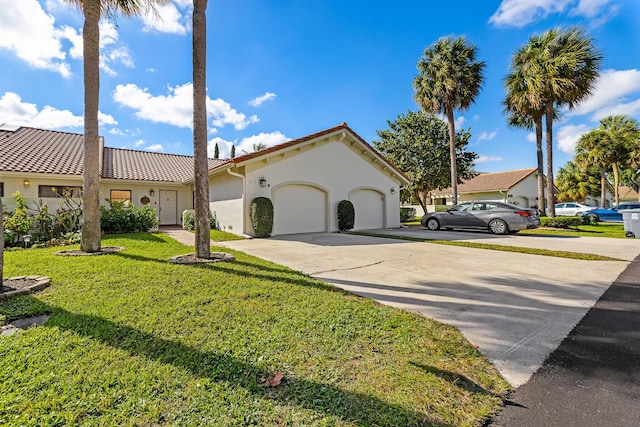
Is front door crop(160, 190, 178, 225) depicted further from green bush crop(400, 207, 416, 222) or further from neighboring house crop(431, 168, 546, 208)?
neighboring house crop(431, 168, 546, 208)

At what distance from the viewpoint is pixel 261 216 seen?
1098cm

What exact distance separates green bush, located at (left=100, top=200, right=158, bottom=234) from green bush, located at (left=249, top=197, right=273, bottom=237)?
452 cm

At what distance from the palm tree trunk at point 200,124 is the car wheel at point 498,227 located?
40.4ft

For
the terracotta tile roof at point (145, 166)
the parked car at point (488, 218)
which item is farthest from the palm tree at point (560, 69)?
the terracotta tile roof at point (145, 166)

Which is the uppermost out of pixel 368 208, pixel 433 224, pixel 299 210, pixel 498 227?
pixel 368 208

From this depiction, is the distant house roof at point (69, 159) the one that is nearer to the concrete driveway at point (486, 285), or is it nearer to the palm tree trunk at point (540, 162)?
the concrete driveway at point (486, 285)

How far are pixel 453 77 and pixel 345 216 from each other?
1211 cm

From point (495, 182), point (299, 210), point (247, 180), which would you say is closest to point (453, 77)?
point (299, 210)

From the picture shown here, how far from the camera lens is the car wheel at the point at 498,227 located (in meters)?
12.5

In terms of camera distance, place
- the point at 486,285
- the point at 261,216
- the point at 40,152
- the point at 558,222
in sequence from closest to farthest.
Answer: the point at 486,285, the point at 261,216, the point at 40,152, the point at 558,222

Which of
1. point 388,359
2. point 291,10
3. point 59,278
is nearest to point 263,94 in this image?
point 291,10

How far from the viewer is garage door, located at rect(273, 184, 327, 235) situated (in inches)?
482

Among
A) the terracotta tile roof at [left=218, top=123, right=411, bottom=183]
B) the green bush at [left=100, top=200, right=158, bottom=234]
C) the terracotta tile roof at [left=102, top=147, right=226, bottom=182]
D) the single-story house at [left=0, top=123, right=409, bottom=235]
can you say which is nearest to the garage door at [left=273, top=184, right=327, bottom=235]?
the single-story house at [left=0, top=123, right=409, bottom=235]

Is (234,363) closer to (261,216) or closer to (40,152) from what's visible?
(261,216)
